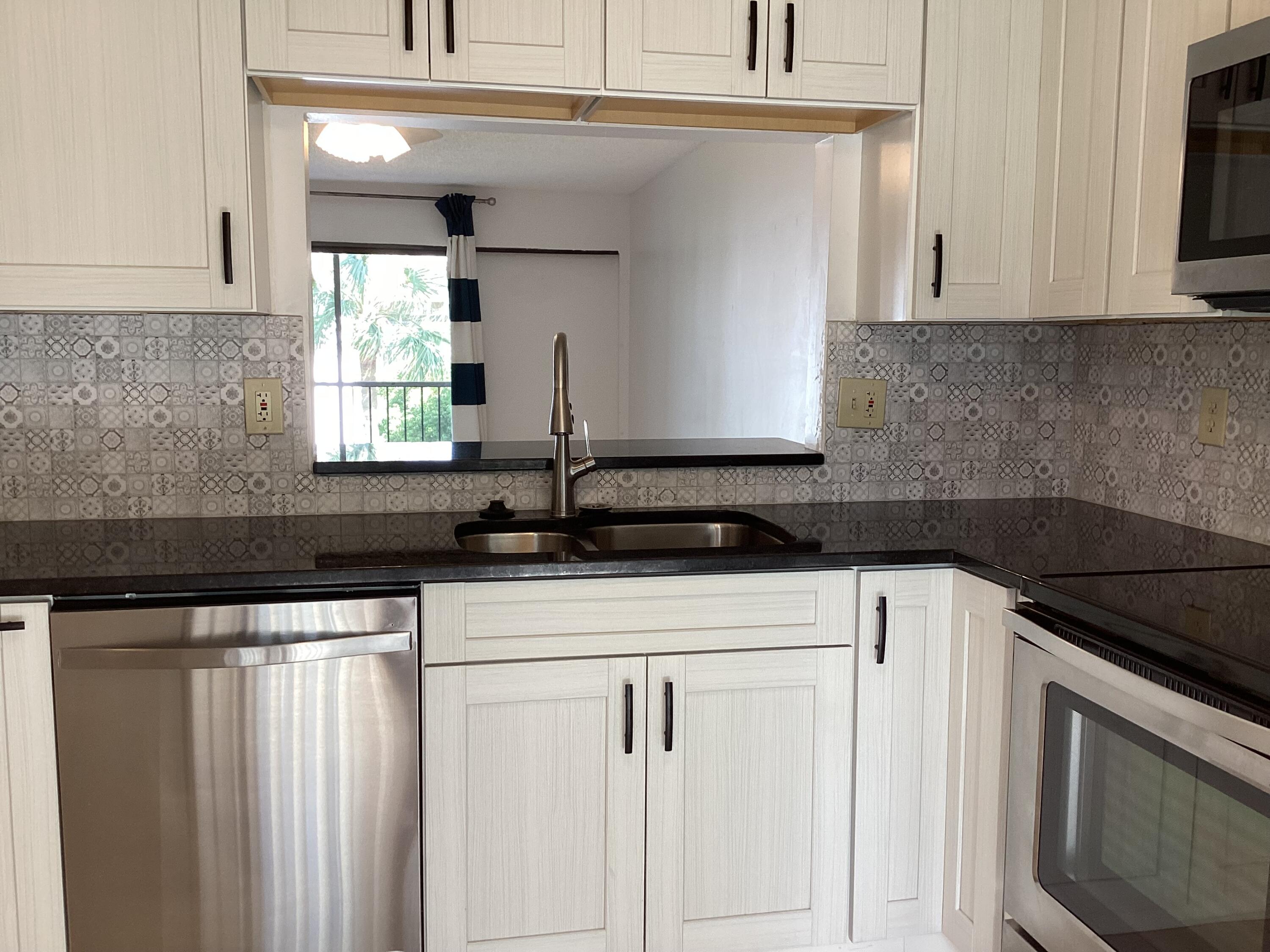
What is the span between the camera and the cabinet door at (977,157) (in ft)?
6.93

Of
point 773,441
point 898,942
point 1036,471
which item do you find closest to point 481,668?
point 898,942

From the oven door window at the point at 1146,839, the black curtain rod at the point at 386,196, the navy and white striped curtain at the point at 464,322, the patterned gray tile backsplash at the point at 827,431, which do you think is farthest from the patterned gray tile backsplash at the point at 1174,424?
the black curtain rod at the point at 386,196

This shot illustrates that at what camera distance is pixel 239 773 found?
1756 millimetres

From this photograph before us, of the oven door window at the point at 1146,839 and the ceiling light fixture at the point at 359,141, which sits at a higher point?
the ceiling light fixture at the point at 359,141

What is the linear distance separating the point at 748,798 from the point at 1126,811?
0.70 metres

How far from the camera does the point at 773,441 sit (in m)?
2.78

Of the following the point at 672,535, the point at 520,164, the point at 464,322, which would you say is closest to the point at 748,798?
the point at 672,535

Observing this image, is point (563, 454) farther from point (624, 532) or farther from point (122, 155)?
point (122, 155)

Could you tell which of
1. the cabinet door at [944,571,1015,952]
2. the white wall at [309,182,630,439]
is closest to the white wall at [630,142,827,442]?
the white wall at [309,182,630,439]

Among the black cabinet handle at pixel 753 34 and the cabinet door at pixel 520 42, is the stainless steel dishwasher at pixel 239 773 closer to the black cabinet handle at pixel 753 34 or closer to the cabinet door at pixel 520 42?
the cabinet door at pixel 520 42

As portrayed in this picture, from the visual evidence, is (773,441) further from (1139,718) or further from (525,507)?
(1139,718)

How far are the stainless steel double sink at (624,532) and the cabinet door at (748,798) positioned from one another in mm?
347

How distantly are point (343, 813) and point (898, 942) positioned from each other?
110 centimetres

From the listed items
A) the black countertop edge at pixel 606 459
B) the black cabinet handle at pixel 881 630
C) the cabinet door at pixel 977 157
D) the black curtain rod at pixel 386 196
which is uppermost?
the black curtain rod at pixel 386 196
